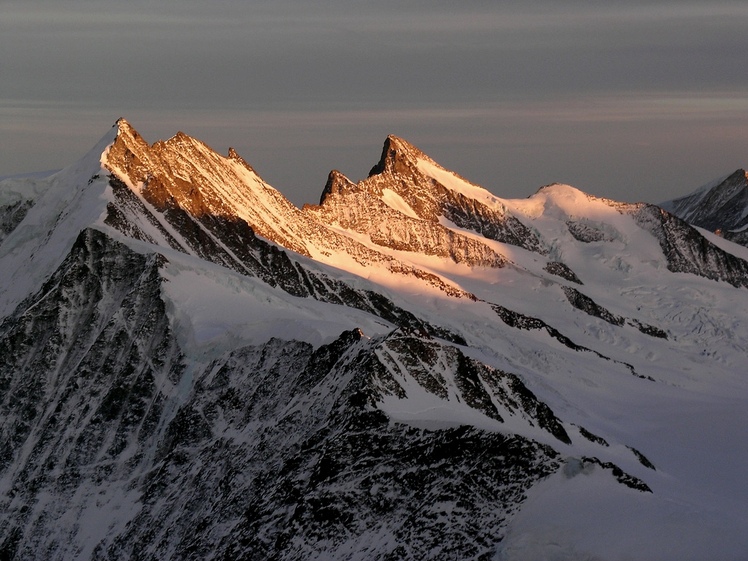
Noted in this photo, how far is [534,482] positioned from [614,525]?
7305 mm

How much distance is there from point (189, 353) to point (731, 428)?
306 feet

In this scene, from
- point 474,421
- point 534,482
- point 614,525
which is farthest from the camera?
point 474,421

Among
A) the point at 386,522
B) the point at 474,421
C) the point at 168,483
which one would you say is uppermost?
A: the point at 168,483

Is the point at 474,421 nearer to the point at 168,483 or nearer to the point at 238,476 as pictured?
the point at 238,476

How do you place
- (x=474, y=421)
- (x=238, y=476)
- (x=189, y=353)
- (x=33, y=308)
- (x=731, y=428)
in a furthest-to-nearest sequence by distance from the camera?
1. (x=731, y=428)
2. (x=33, y=308)
3. (x=189, y=353)
4. (x=238, y=476)
5. (x=474, y=421)

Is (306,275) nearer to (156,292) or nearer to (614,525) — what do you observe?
(156,292)

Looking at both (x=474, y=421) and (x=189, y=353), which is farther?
(x=189, y=353)

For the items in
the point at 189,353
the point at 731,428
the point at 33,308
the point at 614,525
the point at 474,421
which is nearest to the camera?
the point at 614,525

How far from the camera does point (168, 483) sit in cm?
11519

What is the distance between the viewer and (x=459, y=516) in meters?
85.4

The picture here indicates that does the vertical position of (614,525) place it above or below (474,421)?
below

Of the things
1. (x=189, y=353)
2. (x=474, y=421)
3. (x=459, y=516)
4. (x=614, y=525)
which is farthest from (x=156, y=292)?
(x=614, y=525)

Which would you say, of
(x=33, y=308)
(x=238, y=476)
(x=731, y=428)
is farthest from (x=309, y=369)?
(x=731, y=428)

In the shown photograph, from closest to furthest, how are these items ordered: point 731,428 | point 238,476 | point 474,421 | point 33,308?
point 474,421
point 238,476
point 33,308
point 731,428
